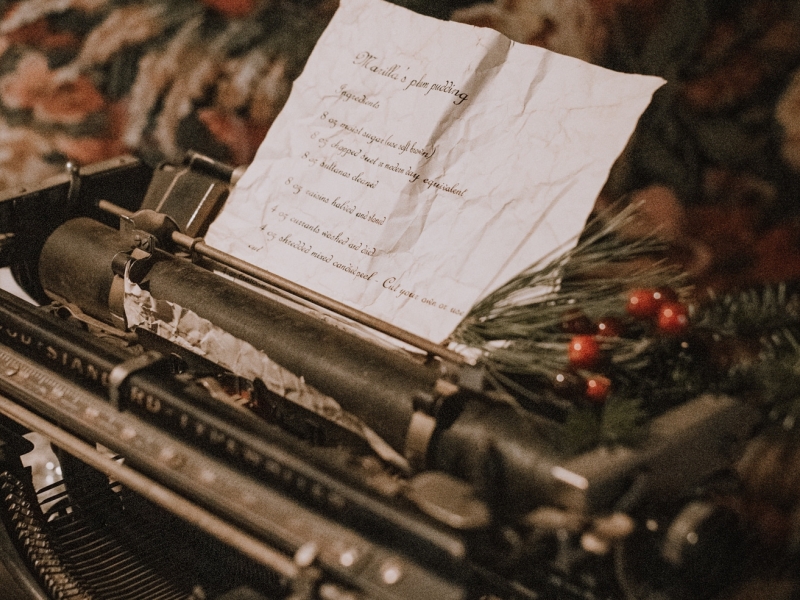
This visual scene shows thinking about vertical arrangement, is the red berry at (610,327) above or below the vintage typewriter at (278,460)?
above

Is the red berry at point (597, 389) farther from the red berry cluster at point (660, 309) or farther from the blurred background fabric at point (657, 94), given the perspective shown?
the blurred background fabric at point (657, 94)

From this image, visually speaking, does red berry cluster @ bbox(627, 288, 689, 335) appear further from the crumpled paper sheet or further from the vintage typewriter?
the crumpled paper sheet

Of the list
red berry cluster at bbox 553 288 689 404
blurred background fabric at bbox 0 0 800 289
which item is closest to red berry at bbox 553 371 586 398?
red berry cluster at bbox 553 288 689 404

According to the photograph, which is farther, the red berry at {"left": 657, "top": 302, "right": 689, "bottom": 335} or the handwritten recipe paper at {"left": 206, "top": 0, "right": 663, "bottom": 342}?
the handwritten recipe paper at {"left": 206, "top": 0, "right": 663, "bottom": 342}

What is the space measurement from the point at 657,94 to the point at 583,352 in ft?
1.34

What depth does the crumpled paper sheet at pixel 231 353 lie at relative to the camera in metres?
0.85

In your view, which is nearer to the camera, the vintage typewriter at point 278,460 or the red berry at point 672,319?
the vintage typewriter at point 278,460

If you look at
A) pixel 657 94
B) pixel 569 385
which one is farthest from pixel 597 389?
pixel 657 94


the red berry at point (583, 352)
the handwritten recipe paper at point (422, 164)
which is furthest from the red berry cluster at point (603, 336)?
the handwritten recipe paper at point (422, 164)

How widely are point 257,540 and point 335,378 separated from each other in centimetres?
19

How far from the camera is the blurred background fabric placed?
37.6 inches

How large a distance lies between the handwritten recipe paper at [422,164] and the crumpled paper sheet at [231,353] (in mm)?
143

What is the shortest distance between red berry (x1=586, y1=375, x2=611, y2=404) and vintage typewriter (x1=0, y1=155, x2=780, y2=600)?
53 mm

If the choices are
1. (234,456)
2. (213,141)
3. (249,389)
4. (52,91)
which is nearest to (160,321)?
(249,389)
